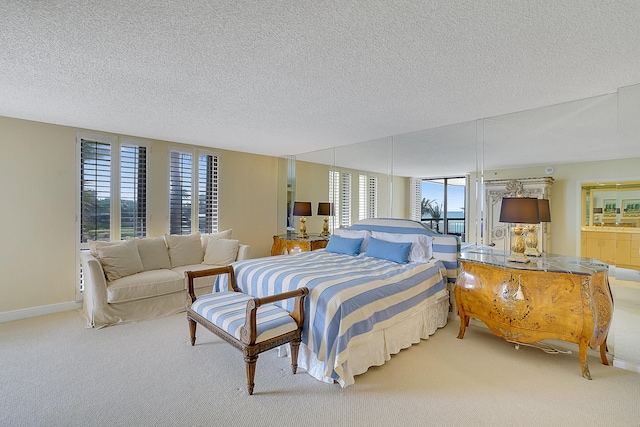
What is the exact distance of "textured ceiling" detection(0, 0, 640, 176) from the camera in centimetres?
162

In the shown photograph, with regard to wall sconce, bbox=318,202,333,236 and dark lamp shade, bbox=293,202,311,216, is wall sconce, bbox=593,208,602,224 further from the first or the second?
dark lamp shade, bbox=293,202,311,216

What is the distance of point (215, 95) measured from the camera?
2.83m

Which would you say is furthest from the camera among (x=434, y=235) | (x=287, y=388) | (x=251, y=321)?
(x=434, y=235)

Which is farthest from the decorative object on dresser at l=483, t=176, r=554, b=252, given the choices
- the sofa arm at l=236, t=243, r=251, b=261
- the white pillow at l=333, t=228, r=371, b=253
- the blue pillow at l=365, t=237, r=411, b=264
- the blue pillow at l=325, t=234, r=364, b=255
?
the sofa arm at l=236, t=243, r=251, b=261

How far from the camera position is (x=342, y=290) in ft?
7.83

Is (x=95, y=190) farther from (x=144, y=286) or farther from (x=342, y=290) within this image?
(x=342, y=290)

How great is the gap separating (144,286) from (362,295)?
8.94ft

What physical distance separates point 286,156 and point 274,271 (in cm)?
367

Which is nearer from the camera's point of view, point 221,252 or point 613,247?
point 613,247

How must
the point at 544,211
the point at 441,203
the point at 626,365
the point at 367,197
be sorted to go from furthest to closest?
the point at 367,197 < the point at 441,203 < the point at 544,211 < the point at 626,365

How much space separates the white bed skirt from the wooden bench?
163mm

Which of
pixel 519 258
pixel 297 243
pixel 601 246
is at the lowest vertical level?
pixel 297 243

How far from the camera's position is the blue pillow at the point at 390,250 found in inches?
140

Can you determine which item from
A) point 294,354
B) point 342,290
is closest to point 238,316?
point 294,354
